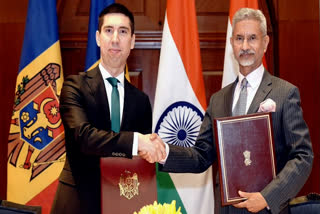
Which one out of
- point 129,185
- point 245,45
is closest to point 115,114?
point 129,185

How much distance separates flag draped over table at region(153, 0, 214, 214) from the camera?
10.3 feet

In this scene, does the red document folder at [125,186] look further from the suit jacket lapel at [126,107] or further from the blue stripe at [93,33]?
the blue stripe at [93,33]

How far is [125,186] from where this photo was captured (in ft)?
5.72

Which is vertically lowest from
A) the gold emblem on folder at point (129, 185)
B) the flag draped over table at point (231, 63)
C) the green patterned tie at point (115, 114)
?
the gold emblem on folder at point (129, 185)

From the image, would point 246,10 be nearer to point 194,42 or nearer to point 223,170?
point 223,170

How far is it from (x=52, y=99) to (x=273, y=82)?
5.49 ft

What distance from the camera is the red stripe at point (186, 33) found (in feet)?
10.8

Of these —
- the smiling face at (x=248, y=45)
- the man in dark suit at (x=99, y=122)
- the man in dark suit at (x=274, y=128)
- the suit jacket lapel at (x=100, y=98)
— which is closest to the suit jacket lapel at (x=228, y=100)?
the man in dark suit at (x=274, y=128)

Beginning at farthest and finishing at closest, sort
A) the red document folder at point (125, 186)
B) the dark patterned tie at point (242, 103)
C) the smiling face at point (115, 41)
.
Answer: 1. the smiling face at point (115, 41)
2. the dark patterned tie at point (242, 103)
3. the red document folder at point (125, 186)

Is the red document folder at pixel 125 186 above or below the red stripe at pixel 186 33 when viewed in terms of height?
below

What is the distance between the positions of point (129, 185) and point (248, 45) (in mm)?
938

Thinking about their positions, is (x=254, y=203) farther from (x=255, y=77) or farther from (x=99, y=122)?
(x=99, y=122)

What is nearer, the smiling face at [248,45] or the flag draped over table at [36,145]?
the smiling face at [248,45]

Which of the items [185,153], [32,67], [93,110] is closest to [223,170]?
[185,153]
